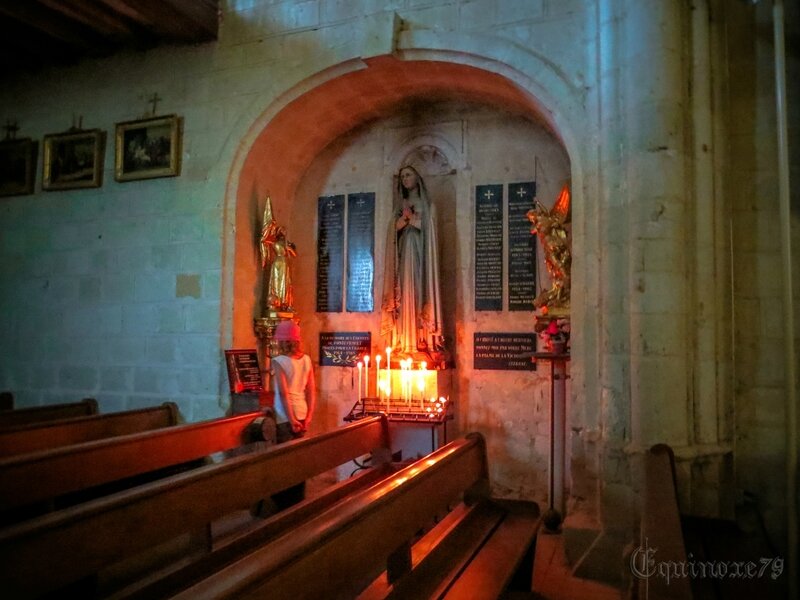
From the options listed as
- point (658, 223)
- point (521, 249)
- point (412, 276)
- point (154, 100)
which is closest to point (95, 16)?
point (154, 100)

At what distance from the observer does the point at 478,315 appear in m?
5.69

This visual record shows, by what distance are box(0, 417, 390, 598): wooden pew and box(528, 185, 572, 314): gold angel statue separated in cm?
216

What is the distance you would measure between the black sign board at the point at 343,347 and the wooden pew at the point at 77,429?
180 cm

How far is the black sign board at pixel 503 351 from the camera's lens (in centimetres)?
548

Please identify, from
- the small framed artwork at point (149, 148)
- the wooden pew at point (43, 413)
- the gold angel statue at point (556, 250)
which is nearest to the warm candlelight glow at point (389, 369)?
the gold angel statue at point (556, 250)

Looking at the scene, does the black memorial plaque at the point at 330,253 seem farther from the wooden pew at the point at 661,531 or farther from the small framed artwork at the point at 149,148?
the wooden pew at the point at 661,531

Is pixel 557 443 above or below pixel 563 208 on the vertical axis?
below

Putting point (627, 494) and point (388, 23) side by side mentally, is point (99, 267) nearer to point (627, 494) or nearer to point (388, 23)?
point (388, 23)

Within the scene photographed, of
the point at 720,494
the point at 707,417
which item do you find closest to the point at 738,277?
the point at 707,417

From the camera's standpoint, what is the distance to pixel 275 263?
5691 mm

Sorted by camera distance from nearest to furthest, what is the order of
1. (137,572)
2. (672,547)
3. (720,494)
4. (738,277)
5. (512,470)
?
1. (672,547)
2. (137,572)
3. (720,494)
4. (738,277)
5. (512,470)

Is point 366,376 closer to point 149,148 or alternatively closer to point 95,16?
point 149,148

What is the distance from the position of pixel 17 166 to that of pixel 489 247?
4939 mm

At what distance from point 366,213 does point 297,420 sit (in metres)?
2.32
